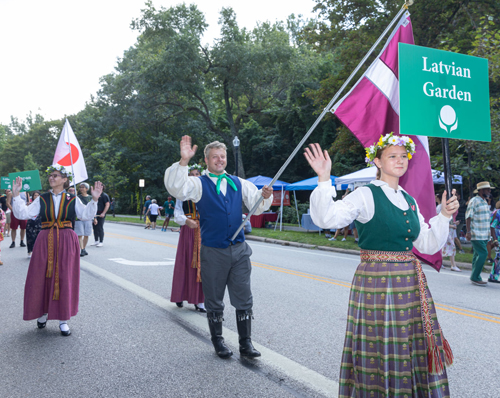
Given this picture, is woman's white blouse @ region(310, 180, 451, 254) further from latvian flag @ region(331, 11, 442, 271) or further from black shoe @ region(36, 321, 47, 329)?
black shoe @ region(36, 321, 47, 329)

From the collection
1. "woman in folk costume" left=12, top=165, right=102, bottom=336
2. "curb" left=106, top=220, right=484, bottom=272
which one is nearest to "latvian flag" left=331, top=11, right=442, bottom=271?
"woman in folk costume" left=12, top=165, right=102, bottom=336

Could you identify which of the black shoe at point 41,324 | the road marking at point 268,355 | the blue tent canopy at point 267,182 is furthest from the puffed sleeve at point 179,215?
the blue tent canopy at point 267,182

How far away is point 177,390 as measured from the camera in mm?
3385

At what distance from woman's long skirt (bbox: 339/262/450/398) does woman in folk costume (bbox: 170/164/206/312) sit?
316 cm

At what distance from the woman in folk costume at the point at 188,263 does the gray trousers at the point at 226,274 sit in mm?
1459

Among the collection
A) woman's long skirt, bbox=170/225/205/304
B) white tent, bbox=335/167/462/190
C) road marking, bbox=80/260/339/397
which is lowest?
road marking, bbox=80/260/339/397

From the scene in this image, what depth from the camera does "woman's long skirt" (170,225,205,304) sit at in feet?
18.6

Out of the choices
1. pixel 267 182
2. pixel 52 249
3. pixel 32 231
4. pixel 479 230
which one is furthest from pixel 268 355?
pixel 267 182

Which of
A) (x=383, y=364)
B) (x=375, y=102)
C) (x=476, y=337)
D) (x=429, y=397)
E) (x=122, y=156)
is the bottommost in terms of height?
(x=476, y=337)

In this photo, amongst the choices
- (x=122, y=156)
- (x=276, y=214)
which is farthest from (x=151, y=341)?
(x=122, y=156)

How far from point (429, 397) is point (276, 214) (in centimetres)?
2120

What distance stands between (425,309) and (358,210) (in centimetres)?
71

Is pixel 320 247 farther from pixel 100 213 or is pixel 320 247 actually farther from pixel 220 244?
pixel 220 244

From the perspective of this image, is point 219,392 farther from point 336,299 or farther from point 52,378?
point 336,299
